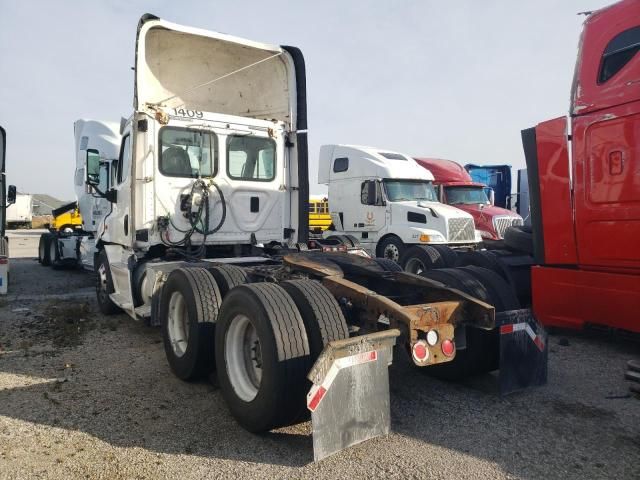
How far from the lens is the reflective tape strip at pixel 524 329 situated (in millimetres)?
3975

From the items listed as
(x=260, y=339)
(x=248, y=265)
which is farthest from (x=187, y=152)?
(x=260, y=339)

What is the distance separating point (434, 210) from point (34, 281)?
967 cm

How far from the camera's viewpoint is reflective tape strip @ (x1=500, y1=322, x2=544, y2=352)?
3.97 m

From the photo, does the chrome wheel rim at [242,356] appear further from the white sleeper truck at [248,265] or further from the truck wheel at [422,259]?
the truck wheel at [422,259]

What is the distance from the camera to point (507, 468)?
3.13 meters

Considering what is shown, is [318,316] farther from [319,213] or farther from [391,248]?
[319,213]

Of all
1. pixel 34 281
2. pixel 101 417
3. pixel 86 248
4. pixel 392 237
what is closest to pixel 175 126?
pixel 101 417

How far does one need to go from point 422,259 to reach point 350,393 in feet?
21.9

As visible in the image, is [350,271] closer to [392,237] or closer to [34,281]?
[392,237]

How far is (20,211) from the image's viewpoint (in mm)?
41781

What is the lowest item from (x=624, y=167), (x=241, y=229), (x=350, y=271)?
(x=350, y=271)

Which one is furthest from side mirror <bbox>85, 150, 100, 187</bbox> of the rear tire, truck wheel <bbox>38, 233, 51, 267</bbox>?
truck wheel <bbox>38, 233, 51, 267</bbox>

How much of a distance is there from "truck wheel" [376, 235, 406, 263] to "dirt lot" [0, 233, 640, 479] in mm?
5660

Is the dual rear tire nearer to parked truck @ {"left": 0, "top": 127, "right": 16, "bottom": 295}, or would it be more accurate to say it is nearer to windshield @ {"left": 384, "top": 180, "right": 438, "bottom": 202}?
parked truck @ {"left": 0, "top": 127, "right": 16, "bottom": 295}
